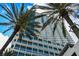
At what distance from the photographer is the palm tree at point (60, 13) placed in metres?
6.46

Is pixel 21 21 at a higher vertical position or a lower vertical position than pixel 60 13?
lower

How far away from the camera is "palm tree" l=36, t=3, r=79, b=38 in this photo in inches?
254

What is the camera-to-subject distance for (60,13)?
681 centimetres

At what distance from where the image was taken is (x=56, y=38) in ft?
22.5

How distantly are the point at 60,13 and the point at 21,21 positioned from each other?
0.96 m

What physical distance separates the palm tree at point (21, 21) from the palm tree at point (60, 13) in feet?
0.89

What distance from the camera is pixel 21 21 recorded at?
21.8 feet

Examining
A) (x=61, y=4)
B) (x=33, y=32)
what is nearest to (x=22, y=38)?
(x=33, y=32)

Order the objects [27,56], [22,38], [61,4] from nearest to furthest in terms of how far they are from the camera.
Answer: [27,56]
[61,4]
[22,38]

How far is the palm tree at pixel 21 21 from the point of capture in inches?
254

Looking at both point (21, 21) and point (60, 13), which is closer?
point (21, 21)

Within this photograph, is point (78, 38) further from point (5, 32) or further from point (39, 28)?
point (5, 32)

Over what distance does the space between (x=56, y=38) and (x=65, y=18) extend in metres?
0.55

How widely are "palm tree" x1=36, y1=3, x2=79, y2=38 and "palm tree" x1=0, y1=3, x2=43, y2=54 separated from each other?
0.89ft
